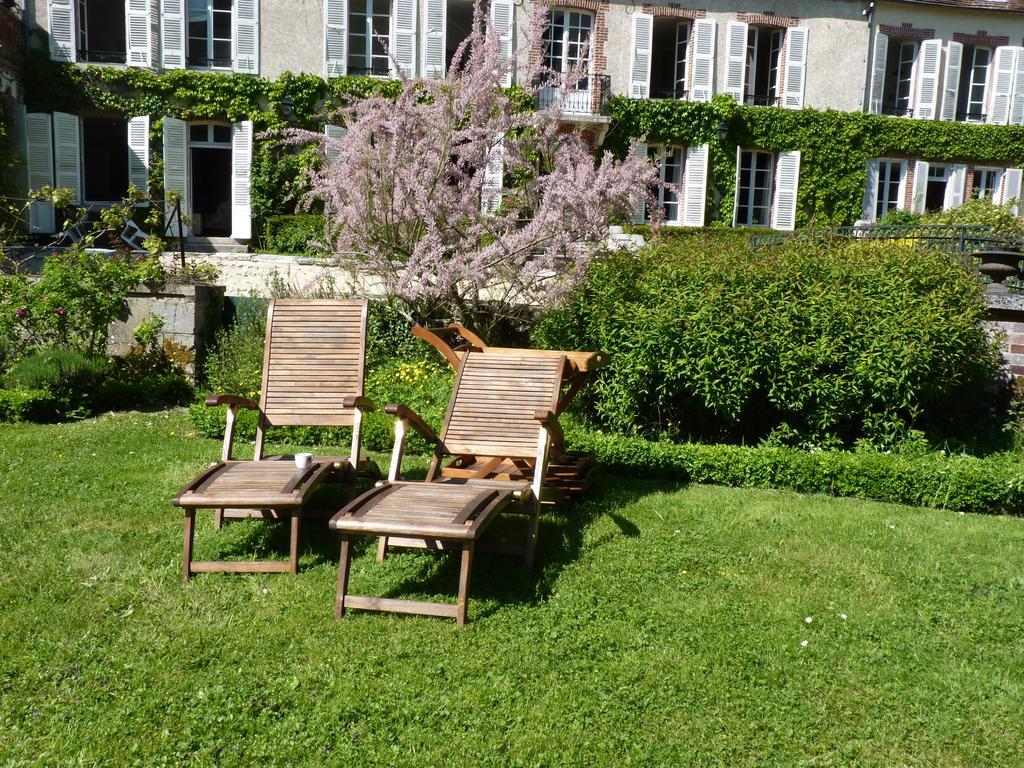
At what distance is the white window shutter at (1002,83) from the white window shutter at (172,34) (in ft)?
57.0

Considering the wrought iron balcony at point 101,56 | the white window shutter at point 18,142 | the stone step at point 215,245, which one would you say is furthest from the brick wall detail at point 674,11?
the white window shutter at point 18,142

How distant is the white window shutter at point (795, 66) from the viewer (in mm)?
18453

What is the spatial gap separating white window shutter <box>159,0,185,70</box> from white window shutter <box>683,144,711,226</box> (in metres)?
10.4

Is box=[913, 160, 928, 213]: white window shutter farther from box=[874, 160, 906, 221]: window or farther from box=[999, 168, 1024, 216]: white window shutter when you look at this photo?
box=[999, 168, 1024, 216]: white window shutter

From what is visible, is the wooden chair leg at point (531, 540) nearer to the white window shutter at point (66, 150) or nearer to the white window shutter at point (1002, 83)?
the white window shutter at point (66, 150)

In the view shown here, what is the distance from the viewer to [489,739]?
9.05 feet

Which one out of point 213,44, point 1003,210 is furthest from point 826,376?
point 213,44

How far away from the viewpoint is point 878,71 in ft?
61.7

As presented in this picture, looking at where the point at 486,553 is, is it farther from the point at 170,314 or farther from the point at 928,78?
the point at 928,78

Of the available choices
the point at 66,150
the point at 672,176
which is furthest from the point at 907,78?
the point at 66,150

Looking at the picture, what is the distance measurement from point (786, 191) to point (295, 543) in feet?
55.9

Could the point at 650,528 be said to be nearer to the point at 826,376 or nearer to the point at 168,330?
the point at 826,376

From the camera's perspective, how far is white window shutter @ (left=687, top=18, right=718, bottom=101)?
18266 mm

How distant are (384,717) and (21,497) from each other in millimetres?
3292
